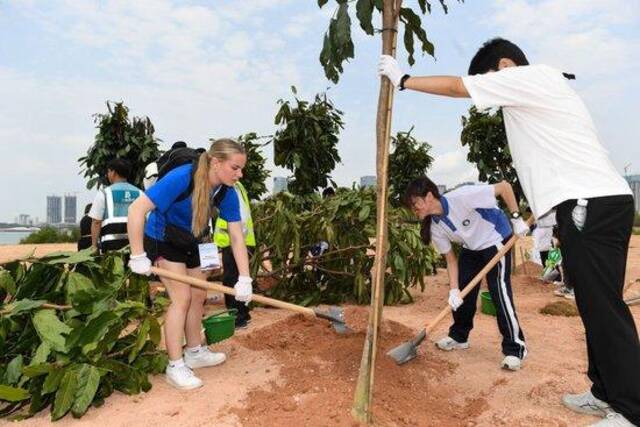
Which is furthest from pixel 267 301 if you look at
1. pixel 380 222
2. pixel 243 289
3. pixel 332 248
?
pixel 332 248

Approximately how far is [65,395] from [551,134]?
116 inches

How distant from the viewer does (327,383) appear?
128 inches

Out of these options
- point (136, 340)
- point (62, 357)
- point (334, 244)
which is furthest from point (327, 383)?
point (334, 244)

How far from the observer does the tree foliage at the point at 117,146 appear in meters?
7.01

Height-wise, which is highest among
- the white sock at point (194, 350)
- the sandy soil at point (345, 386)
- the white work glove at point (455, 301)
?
the white work glove at point (455, 301)

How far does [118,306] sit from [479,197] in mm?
A: 2572

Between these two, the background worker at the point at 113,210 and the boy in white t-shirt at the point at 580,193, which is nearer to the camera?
the boy in white t-shirt at the point at 580,193

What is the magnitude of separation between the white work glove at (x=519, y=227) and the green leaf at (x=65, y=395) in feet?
10.00

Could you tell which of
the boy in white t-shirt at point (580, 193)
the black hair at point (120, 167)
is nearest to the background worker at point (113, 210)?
the black hair at point (120, 167)

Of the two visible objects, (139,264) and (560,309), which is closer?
(139,264)

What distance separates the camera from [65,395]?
298 cm

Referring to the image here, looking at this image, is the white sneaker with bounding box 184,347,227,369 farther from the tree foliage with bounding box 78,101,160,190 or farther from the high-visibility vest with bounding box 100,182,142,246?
the tree foliage with bounding box 78,101,160,190

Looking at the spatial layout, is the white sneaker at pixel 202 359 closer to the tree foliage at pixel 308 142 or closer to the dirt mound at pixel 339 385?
the dirt mound at pixel 339 385

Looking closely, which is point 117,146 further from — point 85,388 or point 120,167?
point 85,388
